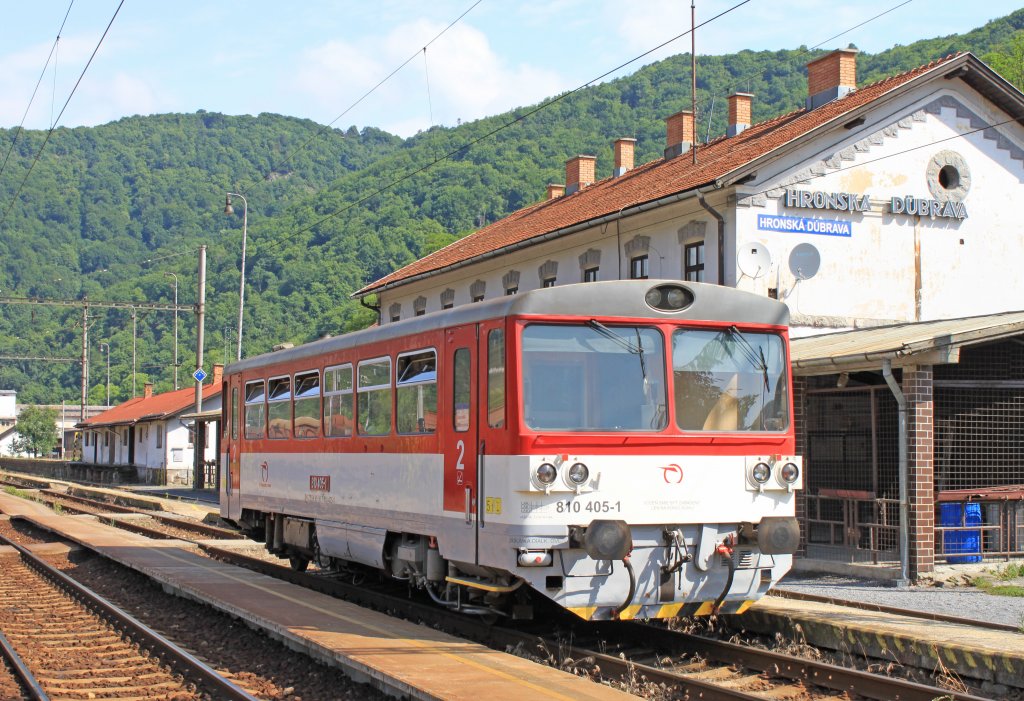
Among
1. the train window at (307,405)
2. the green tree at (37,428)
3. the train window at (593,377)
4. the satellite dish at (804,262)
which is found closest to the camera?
the train window at (593,377)

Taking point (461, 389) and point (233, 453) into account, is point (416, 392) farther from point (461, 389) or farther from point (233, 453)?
point (233, 453)

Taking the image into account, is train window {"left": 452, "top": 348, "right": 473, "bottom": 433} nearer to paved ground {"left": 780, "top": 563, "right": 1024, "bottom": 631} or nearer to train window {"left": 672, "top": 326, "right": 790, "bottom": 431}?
train window {"left": 672, "top": 326, "right": 790, "bottom": 431}

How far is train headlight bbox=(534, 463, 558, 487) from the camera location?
9508 millimetres

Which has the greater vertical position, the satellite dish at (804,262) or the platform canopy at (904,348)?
the satellite dish at (804,262)

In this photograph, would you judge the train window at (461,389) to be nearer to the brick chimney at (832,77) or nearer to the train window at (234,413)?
the train window at (234,413)

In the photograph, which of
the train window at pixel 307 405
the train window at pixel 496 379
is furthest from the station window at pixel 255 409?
the train window at pixel 496 379

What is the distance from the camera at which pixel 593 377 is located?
996 cm

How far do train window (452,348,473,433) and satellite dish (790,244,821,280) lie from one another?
11.9 m

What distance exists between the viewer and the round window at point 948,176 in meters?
22.5

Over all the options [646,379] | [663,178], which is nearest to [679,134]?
[663,178]

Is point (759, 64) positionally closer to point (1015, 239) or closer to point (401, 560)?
point (1015, 239)

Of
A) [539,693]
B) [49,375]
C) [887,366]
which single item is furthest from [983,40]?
[49,375]

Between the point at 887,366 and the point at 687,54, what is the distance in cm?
5974

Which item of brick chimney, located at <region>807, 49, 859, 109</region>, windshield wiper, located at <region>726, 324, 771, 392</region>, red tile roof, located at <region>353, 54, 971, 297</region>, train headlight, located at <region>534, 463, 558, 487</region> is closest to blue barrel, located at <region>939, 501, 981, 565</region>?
windshield wiper, located at <region>726, 324, 771, 392</region>
